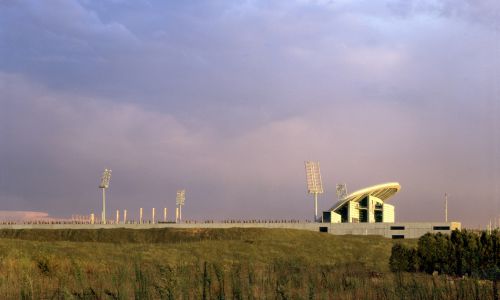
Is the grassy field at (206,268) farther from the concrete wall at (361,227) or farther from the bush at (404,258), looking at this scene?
the concrete wall at (361,227)

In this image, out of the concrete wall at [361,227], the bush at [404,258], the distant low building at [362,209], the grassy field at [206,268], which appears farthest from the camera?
the distant low building at [362,209]

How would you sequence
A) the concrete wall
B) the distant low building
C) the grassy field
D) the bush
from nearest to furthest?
the grassy field → the bush → the concrete wall → the distant low building

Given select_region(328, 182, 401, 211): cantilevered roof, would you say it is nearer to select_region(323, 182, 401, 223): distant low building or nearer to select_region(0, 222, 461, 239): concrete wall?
select_region(323, 182, 401, 223): distant low building

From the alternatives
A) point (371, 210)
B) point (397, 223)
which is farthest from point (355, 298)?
point (371, 210)

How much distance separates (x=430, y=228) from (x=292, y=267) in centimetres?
9312

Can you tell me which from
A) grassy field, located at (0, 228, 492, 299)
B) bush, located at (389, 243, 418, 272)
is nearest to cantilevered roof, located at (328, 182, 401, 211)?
grassy field, located at (0, 228, 492, 299)

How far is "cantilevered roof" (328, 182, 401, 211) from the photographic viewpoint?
118912 millimetres

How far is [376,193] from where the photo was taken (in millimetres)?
126500

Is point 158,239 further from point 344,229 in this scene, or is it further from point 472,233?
point 472,233

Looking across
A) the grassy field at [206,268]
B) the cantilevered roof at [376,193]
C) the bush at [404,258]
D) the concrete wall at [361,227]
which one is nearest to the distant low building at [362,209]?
the cantilevered roof at [376,193]

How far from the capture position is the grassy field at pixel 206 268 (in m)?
12.8

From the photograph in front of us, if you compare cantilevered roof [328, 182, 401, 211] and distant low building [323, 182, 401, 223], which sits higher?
cantilevered roof [328, 182, 401, 211]

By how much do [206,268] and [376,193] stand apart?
11646 cm

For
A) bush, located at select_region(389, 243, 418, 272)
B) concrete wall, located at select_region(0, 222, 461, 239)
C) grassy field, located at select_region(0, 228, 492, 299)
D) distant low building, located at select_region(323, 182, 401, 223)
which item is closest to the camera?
grassy field, located at select_region(0, 228, 492, 299)
